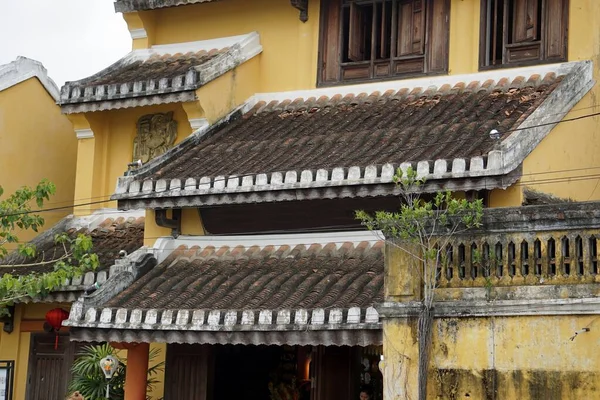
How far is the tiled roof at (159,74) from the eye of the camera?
17322mm

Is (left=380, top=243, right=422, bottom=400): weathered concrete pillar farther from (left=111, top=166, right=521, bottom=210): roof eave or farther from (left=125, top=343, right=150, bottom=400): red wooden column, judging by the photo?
(left=125, top=343, right=150, bottom=400): red wooden column

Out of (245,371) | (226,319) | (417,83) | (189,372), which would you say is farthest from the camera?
(245,371)

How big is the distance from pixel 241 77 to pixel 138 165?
7.63 feet

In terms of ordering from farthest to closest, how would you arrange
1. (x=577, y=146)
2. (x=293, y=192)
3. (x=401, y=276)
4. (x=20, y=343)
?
(x=20, y=343) → (x=577, y=146) → (x=293, y=192) → (x=401, y=276)

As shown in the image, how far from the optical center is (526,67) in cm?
1609

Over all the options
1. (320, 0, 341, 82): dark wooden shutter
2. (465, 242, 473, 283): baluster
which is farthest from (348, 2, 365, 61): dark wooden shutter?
(465, 242, 473, 283): baluster

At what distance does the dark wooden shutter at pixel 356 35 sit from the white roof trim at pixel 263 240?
3.20m

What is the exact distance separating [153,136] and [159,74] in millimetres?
1049

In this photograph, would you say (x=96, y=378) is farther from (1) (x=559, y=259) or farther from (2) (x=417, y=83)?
(1) (x=559, y=259)

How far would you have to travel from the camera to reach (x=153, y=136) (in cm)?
1864

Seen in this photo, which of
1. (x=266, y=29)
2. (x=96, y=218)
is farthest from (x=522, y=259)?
(x=96, y=218)

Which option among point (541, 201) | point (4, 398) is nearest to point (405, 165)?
point (541, 201)

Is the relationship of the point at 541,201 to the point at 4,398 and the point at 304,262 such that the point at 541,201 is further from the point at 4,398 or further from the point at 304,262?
the point at 4,398

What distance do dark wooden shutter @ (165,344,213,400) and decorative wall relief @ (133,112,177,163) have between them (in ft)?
11.2
